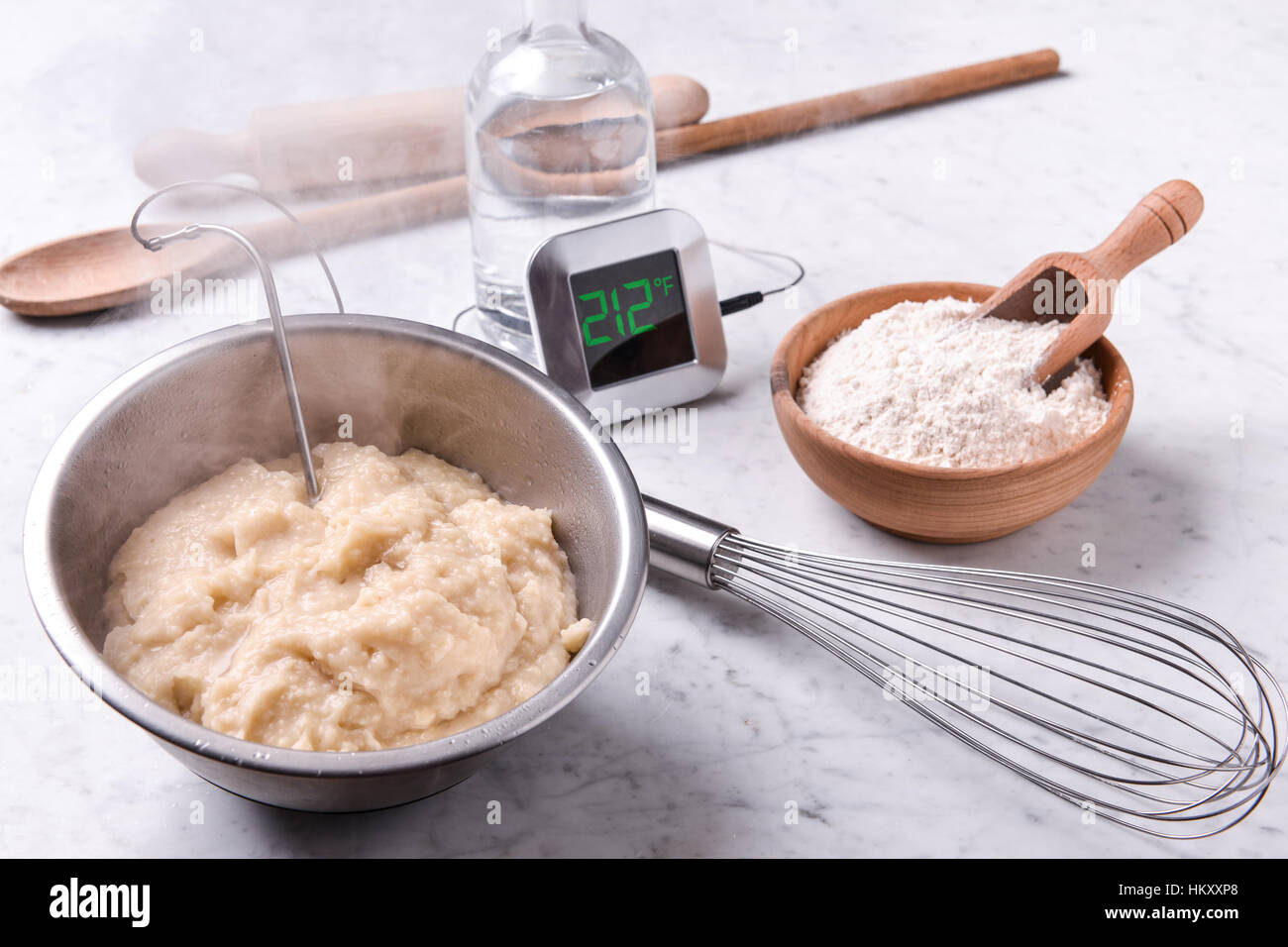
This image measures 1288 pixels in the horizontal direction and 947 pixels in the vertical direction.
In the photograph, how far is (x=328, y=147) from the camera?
163cm

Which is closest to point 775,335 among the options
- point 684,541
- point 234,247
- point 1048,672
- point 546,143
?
point 546,143

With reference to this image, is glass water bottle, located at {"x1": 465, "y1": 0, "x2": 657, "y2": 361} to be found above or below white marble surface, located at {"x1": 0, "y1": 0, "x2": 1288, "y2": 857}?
above

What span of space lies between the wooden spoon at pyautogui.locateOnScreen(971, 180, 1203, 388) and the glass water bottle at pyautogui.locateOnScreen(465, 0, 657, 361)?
0.46 meters

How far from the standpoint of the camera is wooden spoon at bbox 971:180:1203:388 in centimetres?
116

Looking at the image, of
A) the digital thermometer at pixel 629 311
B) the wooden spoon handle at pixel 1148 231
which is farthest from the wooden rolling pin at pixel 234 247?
the wooden spoon handle at pixel 1148 231

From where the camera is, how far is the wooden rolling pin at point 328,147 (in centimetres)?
160

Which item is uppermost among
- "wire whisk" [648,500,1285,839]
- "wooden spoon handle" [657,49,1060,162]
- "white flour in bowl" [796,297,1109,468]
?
"wooden spoon handle" [657,49,1060,162]

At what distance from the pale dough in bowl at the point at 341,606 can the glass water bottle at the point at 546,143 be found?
1.35 feet

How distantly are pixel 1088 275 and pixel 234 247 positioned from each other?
1055 millimetres

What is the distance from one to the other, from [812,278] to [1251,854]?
3.05 ft

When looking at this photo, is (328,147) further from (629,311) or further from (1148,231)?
(1148,231)

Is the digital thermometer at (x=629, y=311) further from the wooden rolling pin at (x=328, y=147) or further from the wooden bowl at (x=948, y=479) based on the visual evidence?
the wooden rolling pin at (x=328, y=147)

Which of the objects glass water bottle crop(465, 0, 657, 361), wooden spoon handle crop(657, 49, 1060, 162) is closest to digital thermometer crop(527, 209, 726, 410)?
glass water bottle crop(465, 0, 657, 361)

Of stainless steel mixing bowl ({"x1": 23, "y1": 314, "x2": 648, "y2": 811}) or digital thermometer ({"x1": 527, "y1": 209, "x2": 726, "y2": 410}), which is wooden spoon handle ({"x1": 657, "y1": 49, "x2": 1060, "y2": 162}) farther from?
stainless steel mixing bowl ({"x1": 23, "y1": 314, "x2": 648, "y2": 811})
